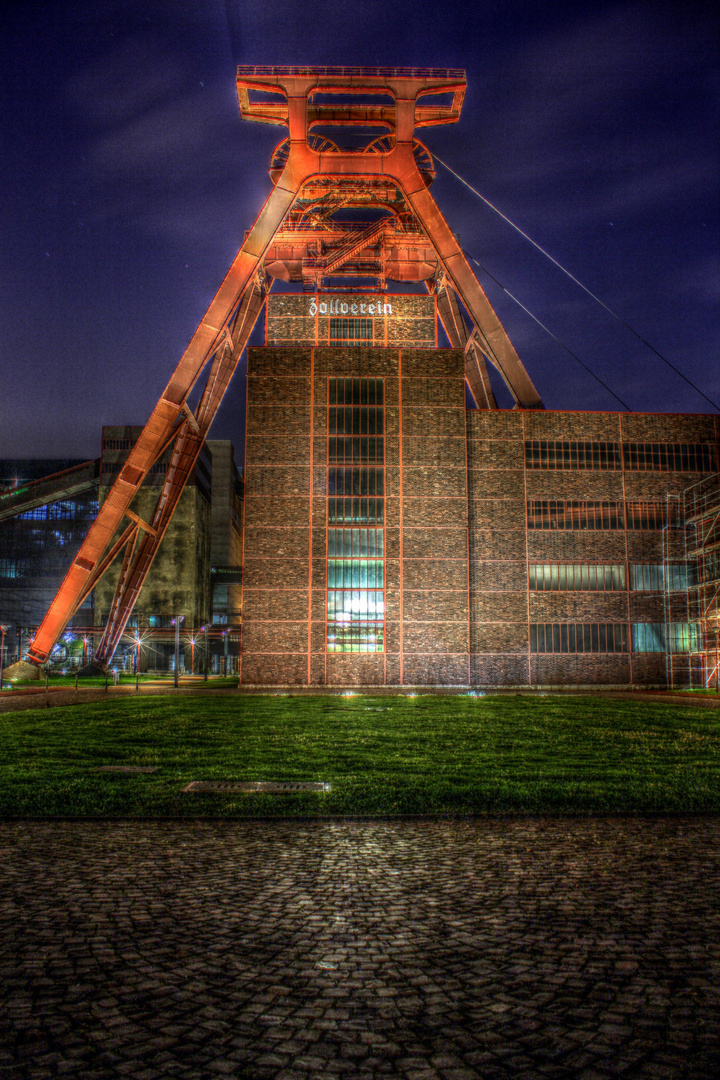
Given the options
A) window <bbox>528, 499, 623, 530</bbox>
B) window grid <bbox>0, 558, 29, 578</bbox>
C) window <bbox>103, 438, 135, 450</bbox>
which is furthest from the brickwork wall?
Result: window grid <bbox>0, 558, 29, 578</bbox>

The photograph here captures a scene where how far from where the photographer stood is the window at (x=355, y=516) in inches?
1389

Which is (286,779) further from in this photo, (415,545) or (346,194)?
(346,194)

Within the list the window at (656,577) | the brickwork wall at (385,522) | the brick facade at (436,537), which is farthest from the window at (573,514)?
the brickwork wall at (385,522)

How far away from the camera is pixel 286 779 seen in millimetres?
9375

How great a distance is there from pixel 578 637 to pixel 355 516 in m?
12.6

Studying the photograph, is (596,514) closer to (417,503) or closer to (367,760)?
(417,503)

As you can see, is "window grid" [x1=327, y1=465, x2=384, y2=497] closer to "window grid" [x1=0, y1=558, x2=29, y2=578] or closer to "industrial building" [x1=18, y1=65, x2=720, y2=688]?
"industrial building" [x1=18, y1=65, x2=720, y2=688]

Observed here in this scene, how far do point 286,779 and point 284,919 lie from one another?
184 inches

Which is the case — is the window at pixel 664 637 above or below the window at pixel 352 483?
below

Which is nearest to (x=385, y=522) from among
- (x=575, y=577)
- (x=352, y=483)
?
(x=352, y=483)

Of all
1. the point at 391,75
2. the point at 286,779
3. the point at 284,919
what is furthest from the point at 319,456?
the point at 284,919

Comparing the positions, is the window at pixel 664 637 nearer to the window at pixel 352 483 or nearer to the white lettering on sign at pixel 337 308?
the window at pixel 352 483

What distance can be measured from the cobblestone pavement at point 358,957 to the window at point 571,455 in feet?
106

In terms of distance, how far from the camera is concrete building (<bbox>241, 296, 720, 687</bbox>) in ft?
115
